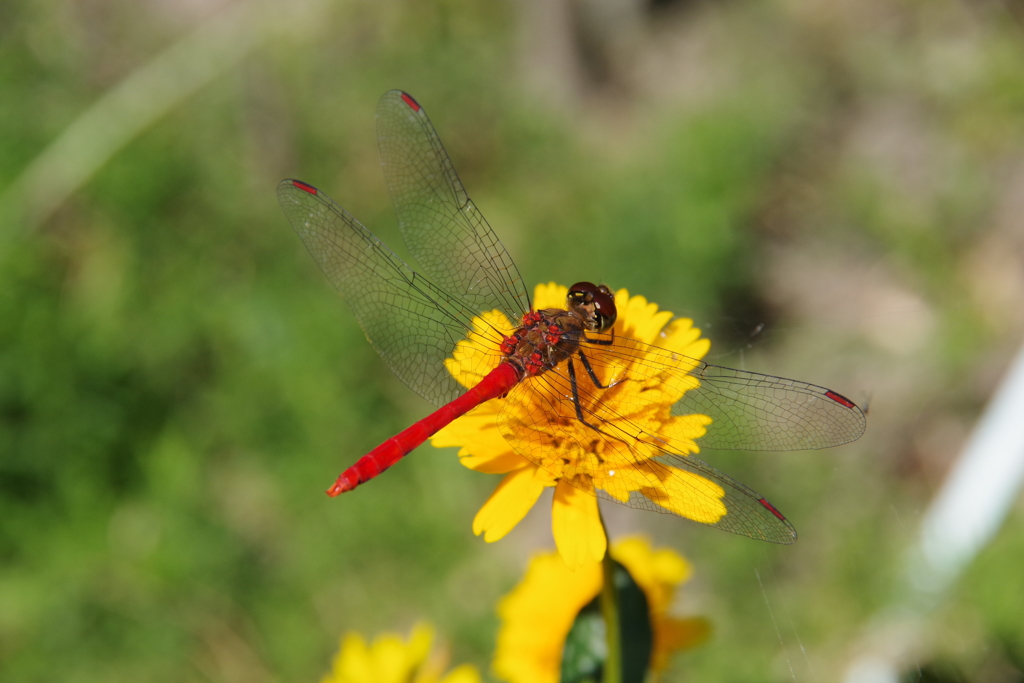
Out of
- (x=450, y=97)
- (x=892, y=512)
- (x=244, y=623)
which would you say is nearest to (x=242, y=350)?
(x=244, y=623)

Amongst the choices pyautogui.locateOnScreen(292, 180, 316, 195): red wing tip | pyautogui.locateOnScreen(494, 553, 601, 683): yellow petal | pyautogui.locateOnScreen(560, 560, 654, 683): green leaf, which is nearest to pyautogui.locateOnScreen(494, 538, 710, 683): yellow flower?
pyautogui.locateOnScreen(494, 553, 601, 683): yellow petal

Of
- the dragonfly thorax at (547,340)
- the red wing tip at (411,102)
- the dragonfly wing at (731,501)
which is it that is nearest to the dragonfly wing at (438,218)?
the red wing tip at (411,102)

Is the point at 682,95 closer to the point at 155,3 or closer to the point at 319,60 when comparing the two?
A: the point at 319,60

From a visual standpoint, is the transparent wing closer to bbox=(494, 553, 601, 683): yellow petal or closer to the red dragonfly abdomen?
the red dragonfly abdomen

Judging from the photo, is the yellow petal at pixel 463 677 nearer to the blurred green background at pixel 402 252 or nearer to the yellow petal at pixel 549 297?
the yellow petal at pixel 549 297

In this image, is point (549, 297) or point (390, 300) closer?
point (549, 297)

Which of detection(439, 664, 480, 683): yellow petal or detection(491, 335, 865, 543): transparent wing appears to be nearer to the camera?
detection(491, 335, 865, 543): transparent wing

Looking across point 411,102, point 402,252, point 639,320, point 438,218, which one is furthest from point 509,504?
point 402,252

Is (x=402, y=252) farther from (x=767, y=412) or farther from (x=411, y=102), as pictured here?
(x=767, y=412)
